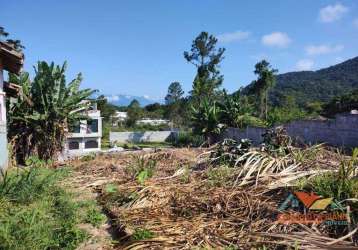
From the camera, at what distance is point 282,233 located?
3889 millimetres

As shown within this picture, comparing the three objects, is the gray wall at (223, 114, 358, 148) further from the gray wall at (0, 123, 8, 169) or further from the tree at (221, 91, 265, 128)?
the gray wall at (0, 123, 8, 169)

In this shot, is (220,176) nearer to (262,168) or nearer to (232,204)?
(262,168)

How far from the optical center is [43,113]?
41.8 ft

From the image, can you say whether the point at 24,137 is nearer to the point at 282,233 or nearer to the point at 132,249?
the point at 132,249

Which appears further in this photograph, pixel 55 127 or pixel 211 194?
pixel 55 127

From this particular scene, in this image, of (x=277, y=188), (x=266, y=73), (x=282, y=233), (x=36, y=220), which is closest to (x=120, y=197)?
(x=36, y=220)

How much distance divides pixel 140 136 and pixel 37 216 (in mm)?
43554

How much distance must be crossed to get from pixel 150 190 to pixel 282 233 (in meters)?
2.66

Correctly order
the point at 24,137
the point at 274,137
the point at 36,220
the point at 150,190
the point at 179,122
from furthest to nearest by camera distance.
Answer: the point at 179,122, the point at 24,137, the point at 274,137, the point at 150,190, the point at 36,220

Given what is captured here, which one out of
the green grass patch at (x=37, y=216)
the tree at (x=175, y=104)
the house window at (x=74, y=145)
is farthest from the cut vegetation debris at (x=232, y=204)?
the tree at (x=175, y=104)

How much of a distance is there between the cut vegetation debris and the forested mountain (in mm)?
60775

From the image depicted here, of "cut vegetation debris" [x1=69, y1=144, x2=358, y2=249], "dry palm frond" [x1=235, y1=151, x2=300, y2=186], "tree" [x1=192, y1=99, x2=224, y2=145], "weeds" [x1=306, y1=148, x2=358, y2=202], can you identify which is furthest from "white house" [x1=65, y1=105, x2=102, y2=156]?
"weeds" [x1=306, y1=148, x2=358, y2=202]

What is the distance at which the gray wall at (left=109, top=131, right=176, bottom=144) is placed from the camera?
46625 mm

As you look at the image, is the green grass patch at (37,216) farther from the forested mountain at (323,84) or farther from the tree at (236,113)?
the forested mountain at (323,84)
